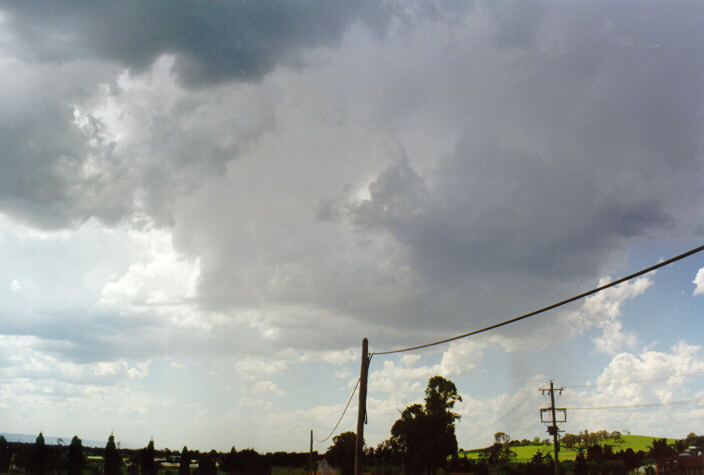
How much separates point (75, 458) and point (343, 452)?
150 feet

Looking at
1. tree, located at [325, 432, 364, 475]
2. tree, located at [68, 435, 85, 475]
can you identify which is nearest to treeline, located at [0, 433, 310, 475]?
tree, located at [68, 435, 85, 475]

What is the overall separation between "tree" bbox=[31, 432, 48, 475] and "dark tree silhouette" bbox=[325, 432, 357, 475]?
4704 centimetres

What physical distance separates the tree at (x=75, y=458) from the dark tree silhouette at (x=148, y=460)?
27.5 ft

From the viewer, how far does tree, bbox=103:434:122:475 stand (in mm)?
82125

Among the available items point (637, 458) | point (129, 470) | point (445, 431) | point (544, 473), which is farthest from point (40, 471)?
point (637, 458)

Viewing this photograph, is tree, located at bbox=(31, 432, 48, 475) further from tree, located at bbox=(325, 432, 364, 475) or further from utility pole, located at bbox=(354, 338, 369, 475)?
utility pole, located at bbox=(354, 338, 369, 475)

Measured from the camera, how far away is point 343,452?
343ft

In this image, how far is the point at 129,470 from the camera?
8700 cm

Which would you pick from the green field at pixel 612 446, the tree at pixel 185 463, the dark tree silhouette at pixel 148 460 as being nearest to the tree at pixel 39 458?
the dark tree silhouette at pixel 148 460

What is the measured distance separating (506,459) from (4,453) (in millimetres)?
96210

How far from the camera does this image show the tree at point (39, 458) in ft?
267

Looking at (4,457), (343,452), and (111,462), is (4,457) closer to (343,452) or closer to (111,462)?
(111,462)

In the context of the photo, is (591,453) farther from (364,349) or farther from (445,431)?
(364,349)

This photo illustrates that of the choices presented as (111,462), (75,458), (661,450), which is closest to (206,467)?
(111,462)
